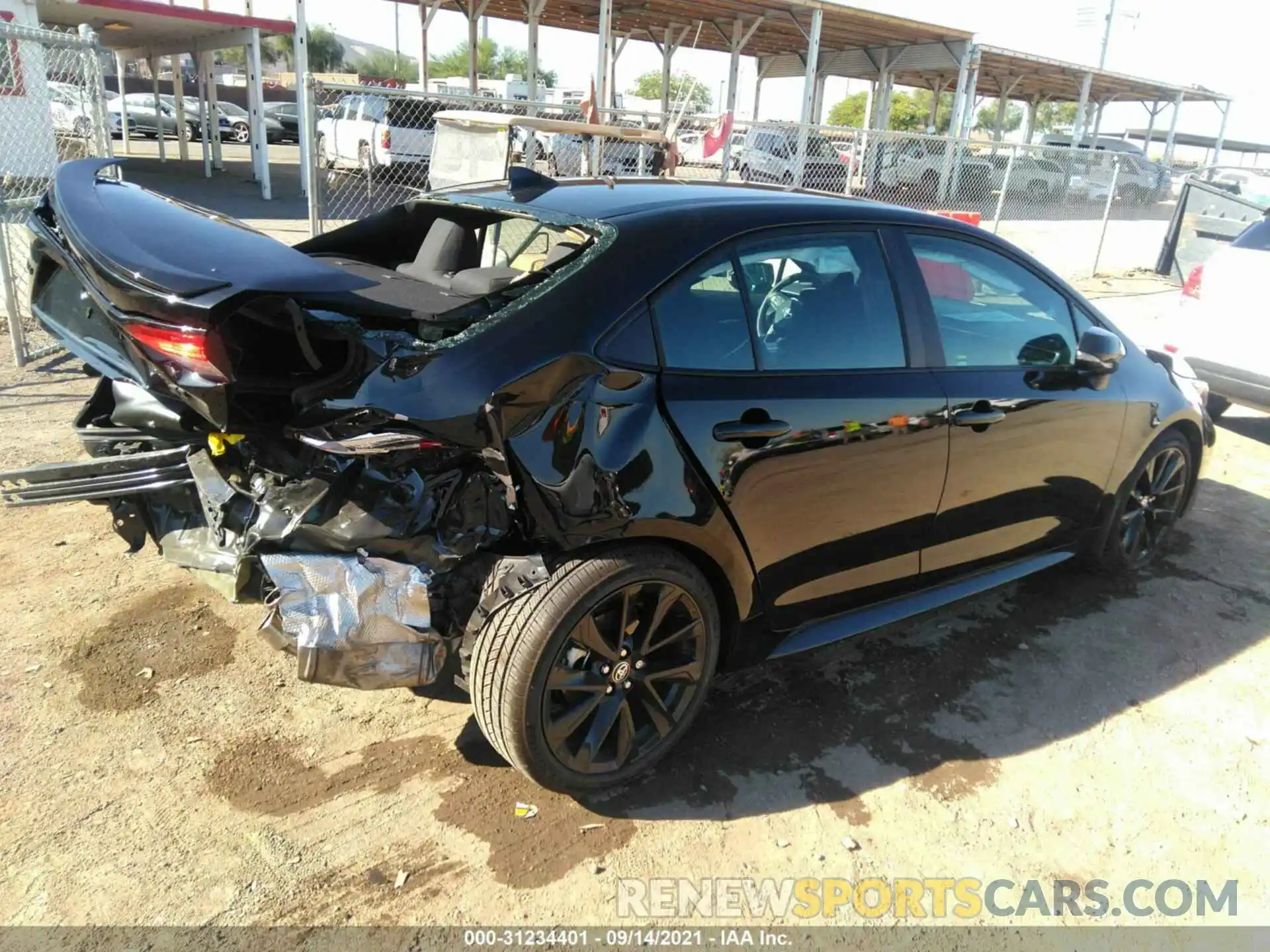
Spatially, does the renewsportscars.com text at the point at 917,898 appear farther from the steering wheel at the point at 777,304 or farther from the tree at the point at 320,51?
the tree at the point at 320,51

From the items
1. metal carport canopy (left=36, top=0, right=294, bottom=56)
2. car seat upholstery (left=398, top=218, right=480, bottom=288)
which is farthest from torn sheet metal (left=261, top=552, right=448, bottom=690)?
metal carport canopy (left=36, top=0, right=294, bottom=56)

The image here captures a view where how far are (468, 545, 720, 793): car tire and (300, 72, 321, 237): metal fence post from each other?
16.7ft

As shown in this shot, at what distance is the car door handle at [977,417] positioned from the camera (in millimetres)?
3146

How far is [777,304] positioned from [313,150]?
16.4ft

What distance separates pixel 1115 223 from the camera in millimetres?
24031

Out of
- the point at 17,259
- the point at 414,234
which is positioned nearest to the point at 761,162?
the point at 17,259

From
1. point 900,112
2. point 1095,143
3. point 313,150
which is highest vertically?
point 900,112

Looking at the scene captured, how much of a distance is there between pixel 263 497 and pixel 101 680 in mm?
1189

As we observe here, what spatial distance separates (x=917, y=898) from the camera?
2.45 m

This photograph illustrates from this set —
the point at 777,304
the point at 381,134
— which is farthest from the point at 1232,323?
the point at 381,134

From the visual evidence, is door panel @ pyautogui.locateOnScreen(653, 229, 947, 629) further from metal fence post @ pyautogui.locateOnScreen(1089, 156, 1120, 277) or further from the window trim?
metal fence post @ pyautogui.locateOnScreen(1089, 156, 1120, 277)

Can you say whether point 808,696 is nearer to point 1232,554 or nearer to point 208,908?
point 208,908

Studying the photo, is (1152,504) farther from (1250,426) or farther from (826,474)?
(1250,426)

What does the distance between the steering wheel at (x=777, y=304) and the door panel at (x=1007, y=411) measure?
45 centimetres
